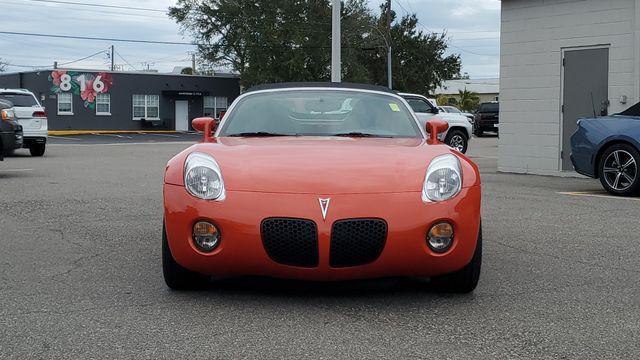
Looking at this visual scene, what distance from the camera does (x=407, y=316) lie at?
419 cm

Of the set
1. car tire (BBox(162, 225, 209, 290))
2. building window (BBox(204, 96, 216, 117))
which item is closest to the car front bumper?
car tire (BBox(162, 225, 209, 290))

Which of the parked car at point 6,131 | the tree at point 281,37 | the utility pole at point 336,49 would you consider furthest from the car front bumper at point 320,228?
the tree at point 281,37

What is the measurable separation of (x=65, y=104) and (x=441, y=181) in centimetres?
4974

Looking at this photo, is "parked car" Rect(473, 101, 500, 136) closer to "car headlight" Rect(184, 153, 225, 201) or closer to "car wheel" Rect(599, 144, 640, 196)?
"car wheel" Rect(599, 144, 640, 196)

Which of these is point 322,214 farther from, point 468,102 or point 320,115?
point 468,102

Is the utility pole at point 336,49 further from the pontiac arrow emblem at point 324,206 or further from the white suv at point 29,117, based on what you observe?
the pontiac arrow emblem at point 324,206

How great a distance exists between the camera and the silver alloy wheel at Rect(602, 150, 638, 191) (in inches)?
390

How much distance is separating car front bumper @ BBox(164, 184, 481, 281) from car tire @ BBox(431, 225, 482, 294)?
0.20 meters

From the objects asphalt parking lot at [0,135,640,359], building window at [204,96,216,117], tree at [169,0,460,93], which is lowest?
asphalt parking lot at [0,135,640,359]

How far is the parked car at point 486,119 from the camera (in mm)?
38781

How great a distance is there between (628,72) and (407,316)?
414 inches

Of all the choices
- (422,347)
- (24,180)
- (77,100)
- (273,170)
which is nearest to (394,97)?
(273,170)

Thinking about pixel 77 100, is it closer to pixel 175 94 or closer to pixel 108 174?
pixel 175 94

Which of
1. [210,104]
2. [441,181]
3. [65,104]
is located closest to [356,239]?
[441,181]
